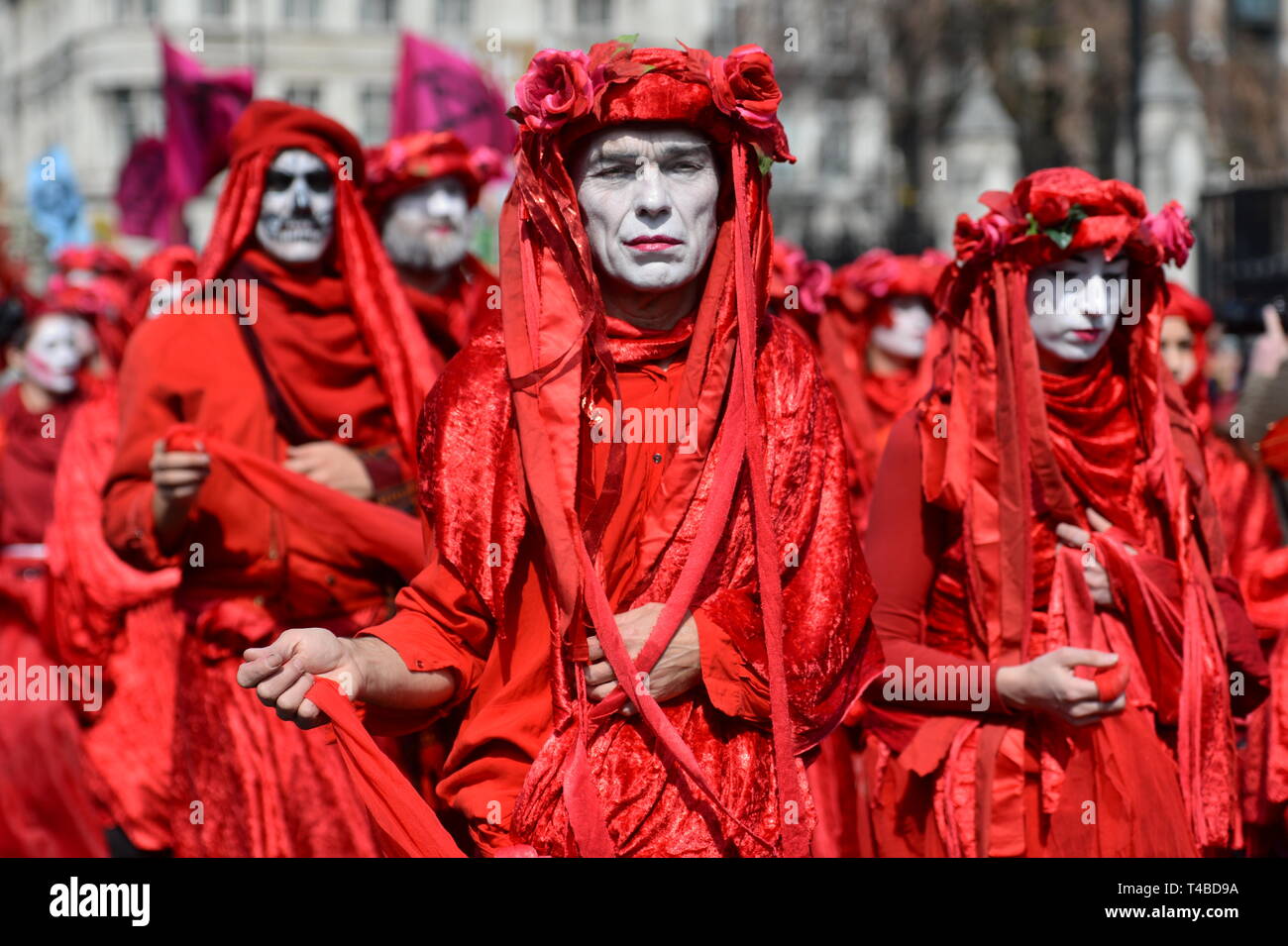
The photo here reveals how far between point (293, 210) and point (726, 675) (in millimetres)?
2990

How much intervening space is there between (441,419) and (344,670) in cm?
56

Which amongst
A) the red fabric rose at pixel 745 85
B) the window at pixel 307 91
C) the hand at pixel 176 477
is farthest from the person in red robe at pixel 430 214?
the window at pixel 307 91

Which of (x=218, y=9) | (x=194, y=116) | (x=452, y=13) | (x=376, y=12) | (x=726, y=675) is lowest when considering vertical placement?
(x=726, y=675)

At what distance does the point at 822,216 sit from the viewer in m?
43.2

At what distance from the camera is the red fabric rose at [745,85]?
3.91 m

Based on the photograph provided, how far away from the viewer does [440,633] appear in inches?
156

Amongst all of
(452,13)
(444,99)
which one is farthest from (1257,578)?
(452,13)

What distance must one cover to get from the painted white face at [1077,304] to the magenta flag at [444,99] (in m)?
5.08

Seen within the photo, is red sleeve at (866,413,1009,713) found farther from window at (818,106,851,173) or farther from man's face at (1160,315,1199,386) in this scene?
window at (818,106,851,173)

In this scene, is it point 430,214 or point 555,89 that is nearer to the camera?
point 555,89

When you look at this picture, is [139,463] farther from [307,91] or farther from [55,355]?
[307,91]

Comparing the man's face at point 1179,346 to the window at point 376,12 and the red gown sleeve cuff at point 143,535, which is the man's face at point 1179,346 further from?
the window at point 376,12

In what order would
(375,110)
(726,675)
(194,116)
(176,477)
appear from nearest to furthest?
(726,675)
(176,477)
(194,116)
(375,110)

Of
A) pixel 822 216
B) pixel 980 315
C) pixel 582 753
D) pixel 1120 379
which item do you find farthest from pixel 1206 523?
pixel 822 216
